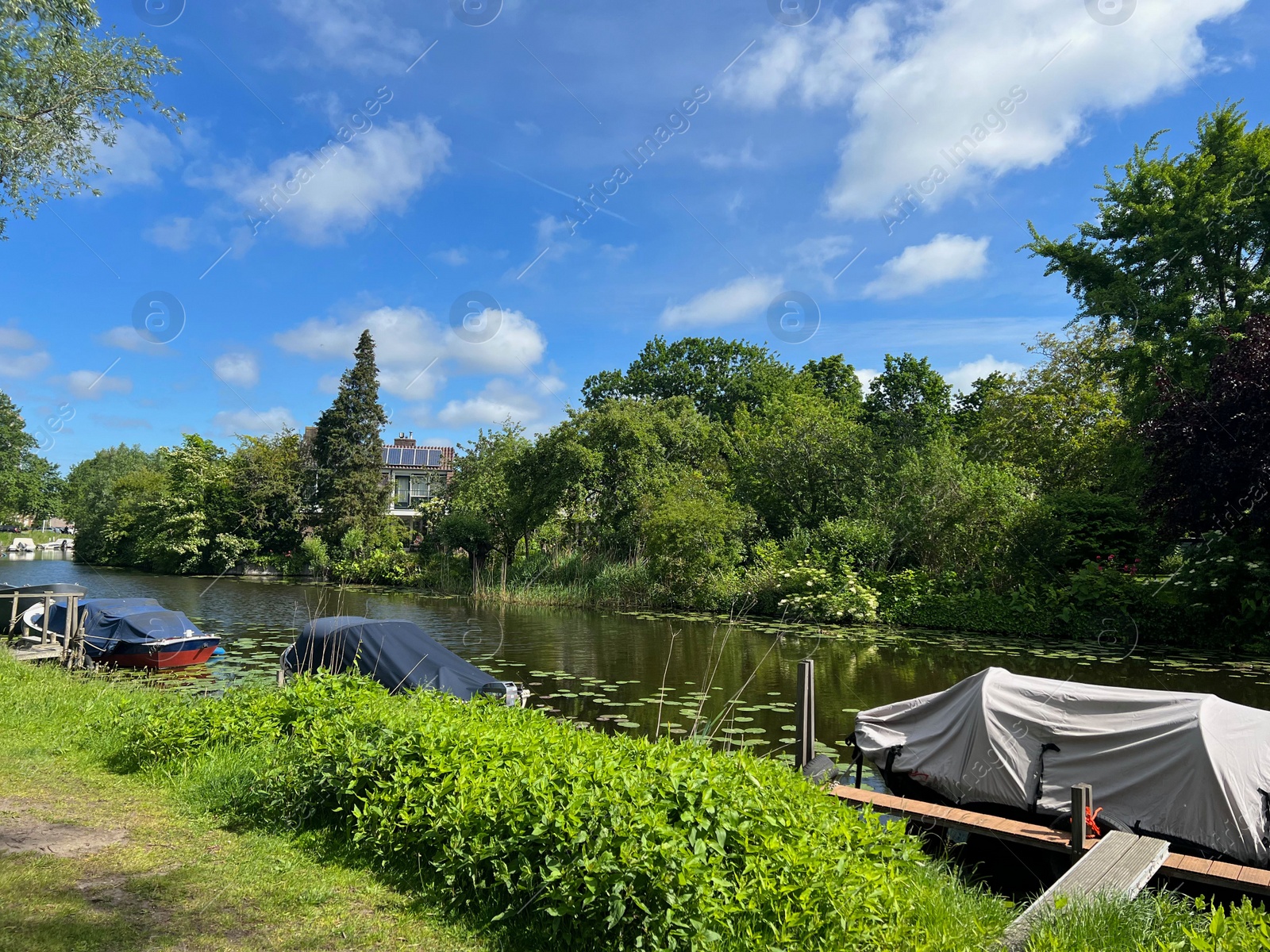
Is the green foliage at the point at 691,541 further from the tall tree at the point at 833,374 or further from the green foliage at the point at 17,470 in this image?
the green foliage at the point at 17,470

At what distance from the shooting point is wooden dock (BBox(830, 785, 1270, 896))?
5.41 meters

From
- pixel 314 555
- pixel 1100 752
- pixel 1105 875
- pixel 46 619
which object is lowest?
pixel 1105 875

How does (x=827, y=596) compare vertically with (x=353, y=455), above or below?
below

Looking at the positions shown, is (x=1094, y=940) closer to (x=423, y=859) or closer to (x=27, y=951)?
(x=423, y=859)

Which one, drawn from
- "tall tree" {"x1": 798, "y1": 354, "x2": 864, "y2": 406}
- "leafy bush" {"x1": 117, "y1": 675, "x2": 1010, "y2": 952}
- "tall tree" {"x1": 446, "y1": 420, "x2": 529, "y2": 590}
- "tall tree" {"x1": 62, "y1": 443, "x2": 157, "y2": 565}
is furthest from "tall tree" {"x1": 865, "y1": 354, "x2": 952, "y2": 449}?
"tall tree" {"x1": 62, "y1": 443, "x2": 157, "y2": 565}

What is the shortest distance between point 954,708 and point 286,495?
157 feet

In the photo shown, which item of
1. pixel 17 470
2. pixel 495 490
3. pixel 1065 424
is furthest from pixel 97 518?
pixel 1065 424

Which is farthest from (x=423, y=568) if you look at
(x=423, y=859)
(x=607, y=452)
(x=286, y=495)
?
(x=423, y=859)

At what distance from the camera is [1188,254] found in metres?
21.8

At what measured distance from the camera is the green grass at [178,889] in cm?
383

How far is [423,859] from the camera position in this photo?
15.5 feet

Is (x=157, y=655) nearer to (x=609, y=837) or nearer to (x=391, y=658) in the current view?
(x=391, y=658)

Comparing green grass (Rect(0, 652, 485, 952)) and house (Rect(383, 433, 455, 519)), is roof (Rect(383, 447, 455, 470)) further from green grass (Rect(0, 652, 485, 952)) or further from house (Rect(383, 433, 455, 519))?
green grass (Rect(0, 652, 485, 952))

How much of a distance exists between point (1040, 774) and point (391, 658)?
7.47 meters
